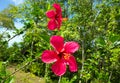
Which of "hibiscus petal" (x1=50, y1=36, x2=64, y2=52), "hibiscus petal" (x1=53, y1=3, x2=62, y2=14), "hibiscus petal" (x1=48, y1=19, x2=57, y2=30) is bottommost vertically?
"hibiscus petal" (x1=50, y1=36, x2=64, y2=52)

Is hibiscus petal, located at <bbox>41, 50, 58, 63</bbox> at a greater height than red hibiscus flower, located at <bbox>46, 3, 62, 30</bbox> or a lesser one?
lesser

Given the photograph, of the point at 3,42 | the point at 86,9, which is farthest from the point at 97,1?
the point at 3,42

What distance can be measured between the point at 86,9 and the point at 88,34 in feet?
4.70

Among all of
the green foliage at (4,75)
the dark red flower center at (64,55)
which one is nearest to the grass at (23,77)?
the green foliage at (4,75)

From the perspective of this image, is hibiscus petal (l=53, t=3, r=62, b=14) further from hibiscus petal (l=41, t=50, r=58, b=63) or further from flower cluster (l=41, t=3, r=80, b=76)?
hibiscus petal (l=41, t=50, r=58, b=63)

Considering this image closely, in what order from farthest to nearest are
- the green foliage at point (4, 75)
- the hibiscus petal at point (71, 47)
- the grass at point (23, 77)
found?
the grass at point (23, 77) → the green foliage at point (4, 75) → the hibiscus petal at point (71, 47)

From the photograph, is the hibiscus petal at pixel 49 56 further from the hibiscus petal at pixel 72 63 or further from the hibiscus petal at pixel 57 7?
the hibiscus petal at pixel 57 7

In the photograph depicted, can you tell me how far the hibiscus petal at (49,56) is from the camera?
102cm

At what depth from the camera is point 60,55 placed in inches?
43.8

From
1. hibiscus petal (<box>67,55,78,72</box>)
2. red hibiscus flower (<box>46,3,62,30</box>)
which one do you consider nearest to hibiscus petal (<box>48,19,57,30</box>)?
red hibiscus flower (<box>46,3,62,30</box>)

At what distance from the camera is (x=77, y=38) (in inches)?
654

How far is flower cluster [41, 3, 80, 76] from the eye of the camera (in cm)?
103

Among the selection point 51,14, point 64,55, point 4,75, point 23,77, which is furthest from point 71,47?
point 23,77

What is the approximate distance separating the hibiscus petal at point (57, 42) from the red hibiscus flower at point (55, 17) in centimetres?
5
